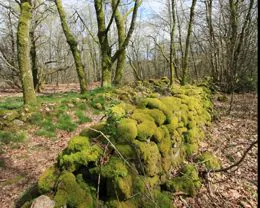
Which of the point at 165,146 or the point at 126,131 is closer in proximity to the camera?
the point at 126,131

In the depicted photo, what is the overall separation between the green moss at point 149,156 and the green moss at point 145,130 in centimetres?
9

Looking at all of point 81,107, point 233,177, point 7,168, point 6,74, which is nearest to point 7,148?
point 7,168

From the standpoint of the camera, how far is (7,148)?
5.46 metres

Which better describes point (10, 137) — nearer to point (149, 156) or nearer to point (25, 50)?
point (25, 50)

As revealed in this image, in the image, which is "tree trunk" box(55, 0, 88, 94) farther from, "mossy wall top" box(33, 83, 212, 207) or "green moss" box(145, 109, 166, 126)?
"green moss" box(145, 109, 166, 126)

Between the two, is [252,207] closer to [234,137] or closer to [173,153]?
[173,153]

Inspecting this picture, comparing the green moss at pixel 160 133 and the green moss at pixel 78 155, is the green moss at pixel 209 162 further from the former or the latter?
the green moss at pixel 78 155

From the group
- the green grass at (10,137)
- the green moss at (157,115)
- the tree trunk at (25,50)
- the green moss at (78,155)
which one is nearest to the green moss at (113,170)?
the green moss at (78,155)

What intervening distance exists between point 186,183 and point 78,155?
5.40 ft

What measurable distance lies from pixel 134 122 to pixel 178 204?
1.19 meters

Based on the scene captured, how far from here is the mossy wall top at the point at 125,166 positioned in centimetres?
250

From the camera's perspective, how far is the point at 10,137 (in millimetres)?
5805

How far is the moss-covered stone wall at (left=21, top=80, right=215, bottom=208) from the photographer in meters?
2.49

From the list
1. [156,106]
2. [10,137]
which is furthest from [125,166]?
[10,137]
